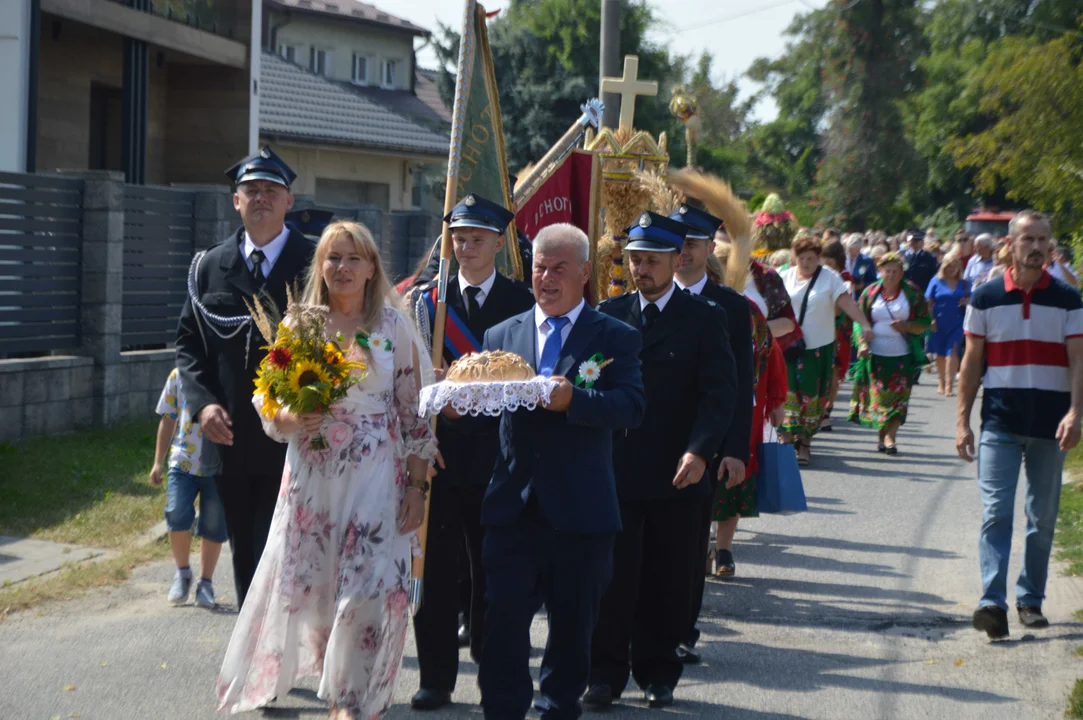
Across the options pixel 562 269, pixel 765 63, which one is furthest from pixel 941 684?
pixel 765 63

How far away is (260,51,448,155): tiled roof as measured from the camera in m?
34.7

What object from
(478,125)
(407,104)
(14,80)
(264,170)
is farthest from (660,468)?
(407,104)

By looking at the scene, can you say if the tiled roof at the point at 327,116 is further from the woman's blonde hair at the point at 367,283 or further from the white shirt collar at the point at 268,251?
the woman's blonde hair at the point at 367,283

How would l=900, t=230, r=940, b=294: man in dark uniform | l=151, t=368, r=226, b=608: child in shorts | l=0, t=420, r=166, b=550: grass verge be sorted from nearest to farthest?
l=151, t=368, r=226, b=608: child in shorts → l=0, t=420, r=166, b=550: grass verge → l=900, t=230, r=940, b=294: man in dark uniform

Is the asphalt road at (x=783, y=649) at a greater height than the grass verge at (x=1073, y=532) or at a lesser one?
lesser

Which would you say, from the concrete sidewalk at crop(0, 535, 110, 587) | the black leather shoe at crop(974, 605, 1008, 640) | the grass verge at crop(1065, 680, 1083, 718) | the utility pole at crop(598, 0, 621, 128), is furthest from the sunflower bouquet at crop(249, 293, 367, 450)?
the utility pole at crop(598, 0, 621, 128)

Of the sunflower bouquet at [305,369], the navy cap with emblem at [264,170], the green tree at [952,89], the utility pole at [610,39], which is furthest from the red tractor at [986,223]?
the sunflower bouquet at [305,369]

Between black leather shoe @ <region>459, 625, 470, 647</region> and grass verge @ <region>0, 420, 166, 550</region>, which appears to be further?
grass verge @ <region>0, 420, 166, 550</region>

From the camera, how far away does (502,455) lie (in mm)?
5395

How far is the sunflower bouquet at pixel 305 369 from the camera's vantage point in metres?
5.25

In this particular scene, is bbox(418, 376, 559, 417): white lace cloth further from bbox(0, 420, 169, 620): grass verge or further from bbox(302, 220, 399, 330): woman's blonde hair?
bbox(0, 420, 169, 620): grass verge

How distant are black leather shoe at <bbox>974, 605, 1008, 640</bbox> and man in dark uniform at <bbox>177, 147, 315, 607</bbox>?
3667 mm

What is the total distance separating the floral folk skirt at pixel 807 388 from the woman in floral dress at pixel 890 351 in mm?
1041

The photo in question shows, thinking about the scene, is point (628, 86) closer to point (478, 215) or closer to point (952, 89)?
point (478, 215)
